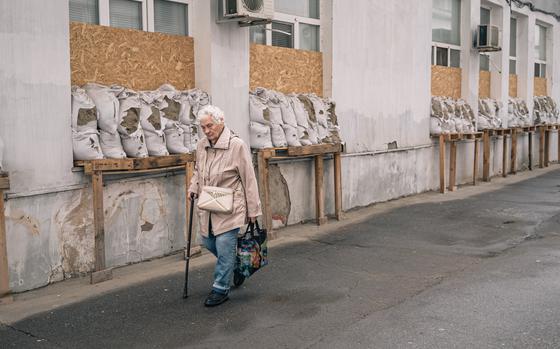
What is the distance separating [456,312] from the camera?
5.88 metres

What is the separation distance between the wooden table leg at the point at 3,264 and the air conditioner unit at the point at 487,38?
13.2 m

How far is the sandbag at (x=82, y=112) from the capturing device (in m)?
7.07

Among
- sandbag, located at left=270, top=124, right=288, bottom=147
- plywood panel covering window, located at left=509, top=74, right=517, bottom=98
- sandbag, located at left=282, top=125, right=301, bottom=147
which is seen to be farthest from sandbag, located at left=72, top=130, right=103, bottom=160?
plywood panel covering window, located at left=509, top=74, right=517, bottom=98

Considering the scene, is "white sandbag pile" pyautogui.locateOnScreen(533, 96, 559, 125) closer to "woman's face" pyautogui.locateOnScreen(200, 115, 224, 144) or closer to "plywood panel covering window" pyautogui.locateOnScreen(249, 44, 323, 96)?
"plywood panel covering window" pyautogui.locateOnScreen(249, 44, 323, 96)

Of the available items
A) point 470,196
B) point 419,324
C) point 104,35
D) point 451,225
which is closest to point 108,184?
point 104,35

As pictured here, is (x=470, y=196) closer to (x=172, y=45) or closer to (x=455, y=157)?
(x=455, y=157)

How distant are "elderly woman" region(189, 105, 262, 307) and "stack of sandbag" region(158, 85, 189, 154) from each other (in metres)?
1.92

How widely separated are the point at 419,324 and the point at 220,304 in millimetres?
1905

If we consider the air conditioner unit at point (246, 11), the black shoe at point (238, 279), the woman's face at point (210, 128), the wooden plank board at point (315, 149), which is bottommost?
the black shoe at point (238, 279)

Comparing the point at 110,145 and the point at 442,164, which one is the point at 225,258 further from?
the point at 442,164

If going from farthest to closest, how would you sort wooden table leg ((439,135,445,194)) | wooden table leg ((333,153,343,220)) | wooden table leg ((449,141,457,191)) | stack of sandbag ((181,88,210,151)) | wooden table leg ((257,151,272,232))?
wooden table leg ((449,141,457,191))
wooden table leg ((439,135,445,194))
wooden table leg ((333,153,343,220))
wooden table leg ((257,151,272,232))
stack of sandbag ((181,88,210,151))

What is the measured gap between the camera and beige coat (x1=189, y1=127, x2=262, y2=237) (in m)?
6.16

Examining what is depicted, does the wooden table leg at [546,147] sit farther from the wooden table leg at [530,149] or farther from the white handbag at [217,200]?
the white handbag at [217,200]

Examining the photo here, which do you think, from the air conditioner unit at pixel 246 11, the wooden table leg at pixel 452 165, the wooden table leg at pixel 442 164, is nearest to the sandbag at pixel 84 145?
the air conditioner unit at pixel 246 11
